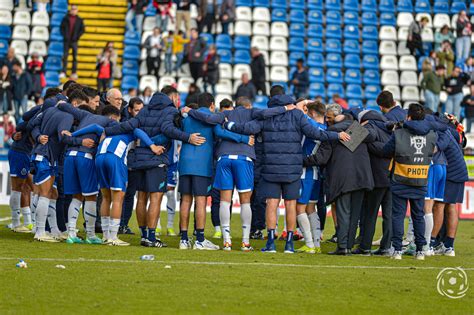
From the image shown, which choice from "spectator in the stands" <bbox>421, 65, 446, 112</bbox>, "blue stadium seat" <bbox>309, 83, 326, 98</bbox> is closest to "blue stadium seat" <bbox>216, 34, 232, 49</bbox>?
"blue stadium seat" <bbox>309, 83, 326, 98</bbox>

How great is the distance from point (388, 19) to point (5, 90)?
13032mm

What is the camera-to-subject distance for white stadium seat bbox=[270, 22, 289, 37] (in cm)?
3462

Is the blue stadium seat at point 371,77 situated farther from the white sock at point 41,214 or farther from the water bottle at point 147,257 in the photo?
the water bottle at point 147,257

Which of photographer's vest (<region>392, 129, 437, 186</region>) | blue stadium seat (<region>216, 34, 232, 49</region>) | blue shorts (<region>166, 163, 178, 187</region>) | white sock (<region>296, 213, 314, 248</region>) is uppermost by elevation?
blue stadium seat (<region>216, 34, 232, 49</region>)

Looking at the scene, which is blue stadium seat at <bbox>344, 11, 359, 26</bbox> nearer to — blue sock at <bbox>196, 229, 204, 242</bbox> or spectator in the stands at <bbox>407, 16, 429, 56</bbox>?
spectator in the stands at <bbox>407, 16, 429, 56</bbox>

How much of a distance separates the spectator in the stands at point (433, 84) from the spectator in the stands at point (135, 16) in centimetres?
885

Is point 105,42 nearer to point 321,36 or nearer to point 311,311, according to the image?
point 321,36

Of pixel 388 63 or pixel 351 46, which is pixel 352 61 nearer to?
pixel 351 46

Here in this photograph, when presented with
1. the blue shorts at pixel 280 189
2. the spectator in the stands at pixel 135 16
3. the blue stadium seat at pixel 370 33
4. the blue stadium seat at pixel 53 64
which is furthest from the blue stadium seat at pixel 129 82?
the blue shorts at pixel 280 189

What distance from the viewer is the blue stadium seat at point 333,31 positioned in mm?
35219

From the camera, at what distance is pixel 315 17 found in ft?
116

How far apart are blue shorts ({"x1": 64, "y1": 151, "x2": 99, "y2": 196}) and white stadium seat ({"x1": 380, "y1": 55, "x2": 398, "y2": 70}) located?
20.3 meters

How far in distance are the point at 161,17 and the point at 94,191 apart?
1787 centimetres

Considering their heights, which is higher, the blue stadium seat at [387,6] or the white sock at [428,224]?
the blue stadium seat at [387,6]
